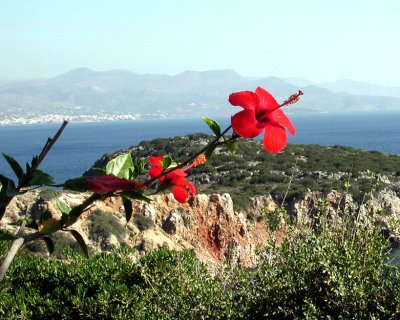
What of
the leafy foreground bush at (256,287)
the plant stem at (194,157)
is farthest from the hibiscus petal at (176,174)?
the leafy foreground bush at (256,287)

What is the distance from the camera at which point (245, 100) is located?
1243mm

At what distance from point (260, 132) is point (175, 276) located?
531cm

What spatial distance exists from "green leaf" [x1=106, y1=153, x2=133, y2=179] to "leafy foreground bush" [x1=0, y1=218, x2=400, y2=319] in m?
3.19

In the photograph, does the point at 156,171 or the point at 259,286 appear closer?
the point at 156,171

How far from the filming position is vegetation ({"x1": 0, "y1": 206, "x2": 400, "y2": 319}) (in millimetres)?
4711

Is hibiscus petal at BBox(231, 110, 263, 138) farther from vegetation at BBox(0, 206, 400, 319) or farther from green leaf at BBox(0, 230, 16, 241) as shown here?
vegetation at BBox(0, 206, 400, 319)

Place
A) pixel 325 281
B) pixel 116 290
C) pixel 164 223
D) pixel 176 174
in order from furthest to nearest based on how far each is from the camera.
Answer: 1. pixel 164 223
2. pixel 116 290
3. pixel 325 281
4. pixel 176 174

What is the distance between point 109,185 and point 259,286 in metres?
4.29

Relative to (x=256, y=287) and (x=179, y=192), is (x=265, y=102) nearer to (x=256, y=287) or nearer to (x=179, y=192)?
(x=179, y=192)

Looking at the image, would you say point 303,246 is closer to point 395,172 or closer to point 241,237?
point 241,237

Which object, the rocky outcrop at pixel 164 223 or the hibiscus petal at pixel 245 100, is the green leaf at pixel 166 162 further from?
the rocky outcrop at pixel 164 223

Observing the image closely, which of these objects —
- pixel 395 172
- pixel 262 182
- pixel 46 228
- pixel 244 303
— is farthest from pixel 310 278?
pixel 395 172

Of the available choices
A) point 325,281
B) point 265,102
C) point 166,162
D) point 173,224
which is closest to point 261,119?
point 265,102

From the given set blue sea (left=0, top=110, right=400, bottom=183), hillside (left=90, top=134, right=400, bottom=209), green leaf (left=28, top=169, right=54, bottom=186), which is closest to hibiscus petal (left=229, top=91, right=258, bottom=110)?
green leaf (left=28, top=169, right=54, bottom=186)
